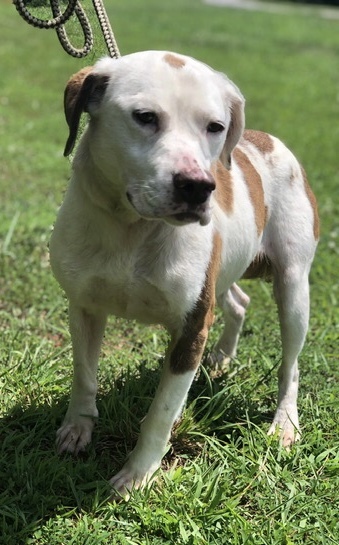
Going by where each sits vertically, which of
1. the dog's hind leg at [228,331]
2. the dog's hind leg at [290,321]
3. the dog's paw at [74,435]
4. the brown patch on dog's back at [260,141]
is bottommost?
the dog's hind leg at [228,331]

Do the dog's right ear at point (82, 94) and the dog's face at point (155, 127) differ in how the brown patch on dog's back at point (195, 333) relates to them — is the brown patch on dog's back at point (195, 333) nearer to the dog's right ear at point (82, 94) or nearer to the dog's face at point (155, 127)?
the dog's face at point (155, 127)

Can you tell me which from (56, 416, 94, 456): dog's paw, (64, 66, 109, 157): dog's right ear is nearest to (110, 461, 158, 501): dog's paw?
(56, 416, 94, 456): dog's paw

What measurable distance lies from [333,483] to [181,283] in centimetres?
115

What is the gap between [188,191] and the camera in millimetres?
2752

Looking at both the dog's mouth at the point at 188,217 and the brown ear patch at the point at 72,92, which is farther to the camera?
the brown ear patch at the point at 72,92

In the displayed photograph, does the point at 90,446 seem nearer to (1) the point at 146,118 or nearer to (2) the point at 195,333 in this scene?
(2) the point at 195,333

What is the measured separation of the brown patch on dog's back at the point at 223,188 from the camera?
A: 3545mm

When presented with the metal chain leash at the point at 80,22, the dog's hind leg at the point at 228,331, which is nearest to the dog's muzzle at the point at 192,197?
the metal chain leash at the point at 80,22

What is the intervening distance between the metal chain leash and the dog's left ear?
646 millimetres

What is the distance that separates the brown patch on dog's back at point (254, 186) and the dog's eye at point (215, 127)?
0.82 m

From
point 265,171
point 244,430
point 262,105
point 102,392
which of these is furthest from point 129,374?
point 262,105

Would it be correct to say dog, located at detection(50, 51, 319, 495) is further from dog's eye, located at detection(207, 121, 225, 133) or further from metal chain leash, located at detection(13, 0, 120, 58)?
metal chain leash, located at detection(13, 0, 120, 58)

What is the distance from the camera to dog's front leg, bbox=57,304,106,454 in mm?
3609

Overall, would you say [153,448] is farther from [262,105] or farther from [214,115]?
[262,105]
